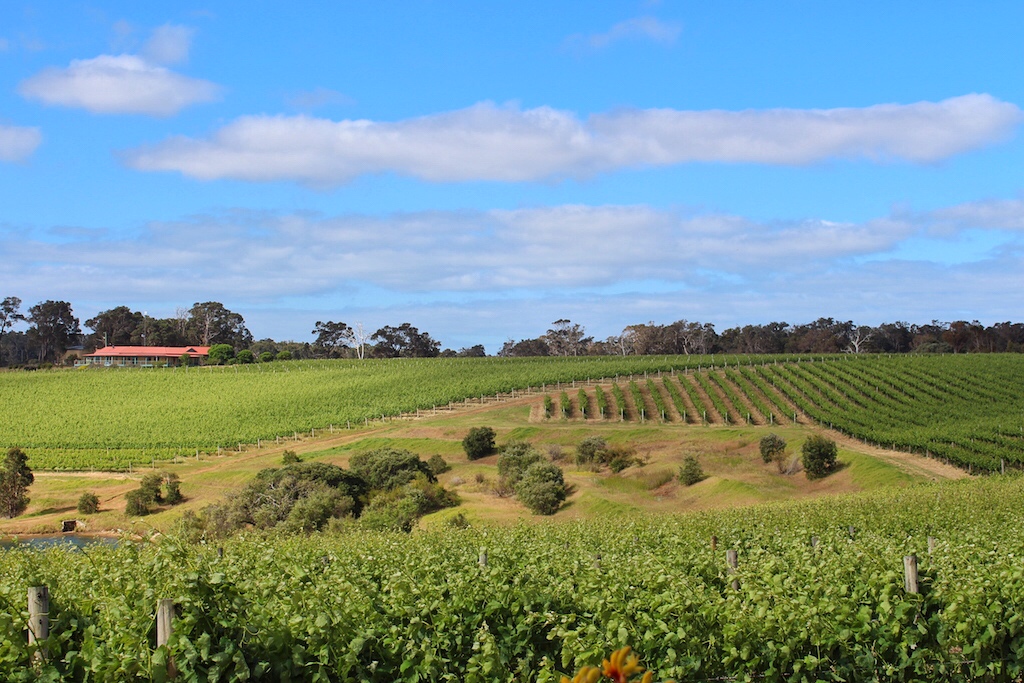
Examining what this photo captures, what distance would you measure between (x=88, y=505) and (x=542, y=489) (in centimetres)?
2538

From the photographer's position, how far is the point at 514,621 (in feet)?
29.4

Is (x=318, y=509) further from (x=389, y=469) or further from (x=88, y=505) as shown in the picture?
(x=88, y=505)

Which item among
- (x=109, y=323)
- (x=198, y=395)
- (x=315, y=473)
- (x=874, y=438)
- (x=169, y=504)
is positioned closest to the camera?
(x=315, y=473)

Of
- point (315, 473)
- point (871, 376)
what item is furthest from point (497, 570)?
point (871, 376)

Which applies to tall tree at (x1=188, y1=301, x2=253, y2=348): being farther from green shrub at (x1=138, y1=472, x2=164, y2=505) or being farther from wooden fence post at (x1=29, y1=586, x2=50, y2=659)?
wooden fence post at (x1=29, y1=586, x2=50, y2=659)

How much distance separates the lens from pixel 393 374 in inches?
3597

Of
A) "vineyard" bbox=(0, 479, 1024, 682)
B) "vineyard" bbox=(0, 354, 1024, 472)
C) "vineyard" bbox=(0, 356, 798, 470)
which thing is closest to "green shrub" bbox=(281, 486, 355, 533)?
"vineyard" bbox=(0, 479, 1024, 682)

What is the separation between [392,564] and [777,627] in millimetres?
4989

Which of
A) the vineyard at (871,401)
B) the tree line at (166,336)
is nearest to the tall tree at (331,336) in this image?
the tree line at (166,336)

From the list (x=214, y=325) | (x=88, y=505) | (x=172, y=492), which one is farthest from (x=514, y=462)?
(x=214, y=325)

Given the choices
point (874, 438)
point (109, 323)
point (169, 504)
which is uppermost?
point (109, 323)

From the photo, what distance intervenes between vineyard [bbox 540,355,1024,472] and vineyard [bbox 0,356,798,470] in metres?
11.5

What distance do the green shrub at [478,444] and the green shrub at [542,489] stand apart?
38.6 ft

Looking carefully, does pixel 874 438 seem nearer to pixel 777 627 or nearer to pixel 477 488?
pixel 477 488
